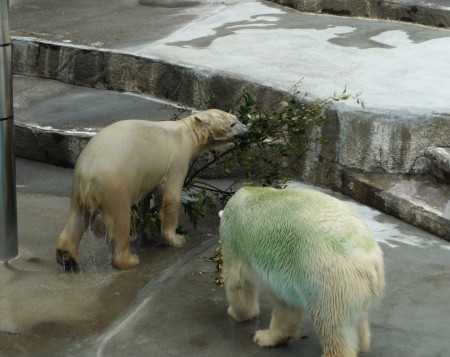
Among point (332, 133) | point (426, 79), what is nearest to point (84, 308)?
point (332, 133)

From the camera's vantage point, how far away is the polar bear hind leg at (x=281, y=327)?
428 cm

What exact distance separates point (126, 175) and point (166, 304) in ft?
2.60

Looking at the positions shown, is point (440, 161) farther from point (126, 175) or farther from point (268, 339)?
point (268, 339)

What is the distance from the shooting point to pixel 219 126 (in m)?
5.81

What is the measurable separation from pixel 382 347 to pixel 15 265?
2307 millimetres

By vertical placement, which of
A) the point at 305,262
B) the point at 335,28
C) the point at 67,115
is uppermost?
the point at 335,28

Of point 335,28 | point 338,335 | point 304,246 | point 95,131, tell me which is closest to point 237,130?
point 95,131

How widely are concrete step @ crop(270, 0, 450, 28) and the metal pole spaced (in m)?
4.85

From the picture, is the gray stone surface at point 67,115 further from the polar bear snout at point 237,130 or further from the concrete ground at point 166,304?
the concrete ground at point 166,304

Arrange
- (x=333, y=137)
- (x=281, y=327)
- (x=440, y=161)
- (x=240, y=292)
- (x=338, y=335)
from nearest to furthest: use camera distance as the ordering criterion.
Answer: (x=338, y=335) → (x=281, y=327) → (x=240, y=292) → (x=440, y=161) → (x=333, y=137)

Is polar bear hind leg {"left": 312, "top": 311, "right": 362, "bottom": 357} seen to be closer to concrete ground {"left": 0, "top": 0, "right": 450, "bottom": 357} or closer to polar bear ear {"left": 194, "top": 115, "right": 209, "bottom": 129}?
concrete ground {"left": 0, "top": 0, "right": 450, "bottom": 357}

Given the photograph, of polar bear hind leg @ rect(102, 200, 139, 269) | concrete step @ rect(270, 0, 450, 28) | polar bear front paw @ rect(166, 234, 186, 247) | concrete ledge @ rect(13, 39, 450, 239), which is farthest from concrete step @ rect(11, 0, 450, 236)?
polar bear hind leg @ rect(102, 200, 139, 269)

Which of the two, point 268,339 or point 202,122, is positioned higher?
point 202,122

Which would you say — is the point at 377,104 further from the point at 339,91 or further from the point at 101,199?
the point at 101,199
